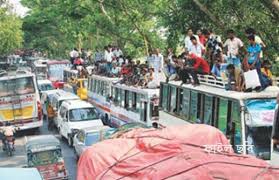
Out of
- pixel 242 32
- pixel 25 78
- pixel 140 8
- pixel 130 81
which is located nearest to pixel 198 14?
pixel 242 32

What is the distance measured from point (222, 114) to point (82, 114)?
11.0m

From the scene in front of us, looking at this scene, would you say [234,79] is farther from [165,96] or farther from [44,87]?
[44,87]

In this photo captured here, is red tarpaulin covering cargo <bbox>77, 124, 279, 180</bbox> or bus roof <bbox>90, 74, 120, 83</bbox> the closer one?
red tarpaulin covering cargo <bbox>77, 124, 279, 180</bbox>

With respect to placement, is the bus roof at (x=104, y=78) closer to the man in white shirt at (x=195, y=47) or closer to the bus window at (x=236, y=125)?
the man in white shirt at (x=195, y=47)

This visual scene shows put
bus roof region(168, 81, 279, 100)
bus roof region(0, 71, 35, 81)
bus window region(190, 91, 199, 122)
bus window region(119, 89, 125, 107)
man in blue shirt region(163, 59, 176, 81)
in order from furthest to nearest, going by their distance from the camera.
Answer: bus roof region(0, 71, 35, 81) < bus window region(119, 89, 125, 107) < man in blue shirt region(163, 59, 176, 81) < bus window region(190, 91, 199, 122) < bus roof region(168, 81, 279, 100)

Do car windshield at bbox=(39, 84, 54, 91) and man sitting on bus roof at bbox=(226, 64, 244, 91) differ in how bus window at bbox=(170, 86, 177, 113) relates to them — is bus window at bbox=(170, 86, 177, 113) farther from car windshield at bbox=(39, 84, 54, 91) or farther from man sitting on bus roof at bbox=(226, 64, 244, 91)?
car windshield at bbox=(39, 84, 54, 91)

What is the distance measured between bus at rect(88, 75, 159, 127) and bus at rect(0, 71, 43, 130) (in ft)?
10.0

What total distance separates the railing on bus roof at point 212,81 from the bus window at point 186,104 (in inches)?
21.1

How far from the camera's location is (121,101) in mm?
22406

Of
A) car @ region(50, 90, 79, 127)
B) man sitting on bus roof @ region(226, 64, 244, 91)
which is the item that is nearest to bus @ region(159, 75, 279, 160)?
man sitting on bus roof @ region(226, 64, 244, 91)

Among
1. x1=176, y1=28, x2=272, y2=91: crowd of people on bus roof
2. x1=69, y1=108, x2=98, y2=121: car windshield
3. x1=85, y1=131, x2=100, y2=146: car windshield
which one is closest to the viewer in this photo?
x1=176, y1=28, x2=272, y2=91: crowd of people on bus roof

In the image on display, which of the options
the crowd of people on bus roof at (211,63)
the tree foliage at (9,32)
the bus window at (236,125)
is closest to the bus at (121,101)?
the crowd of people on bus roof at (211,63)

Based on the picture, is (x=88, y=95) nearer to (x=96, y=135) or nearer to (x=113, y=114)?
(x=113, y=114)

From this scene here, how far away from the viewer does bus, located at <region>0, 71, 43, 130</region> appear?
23.5 m
